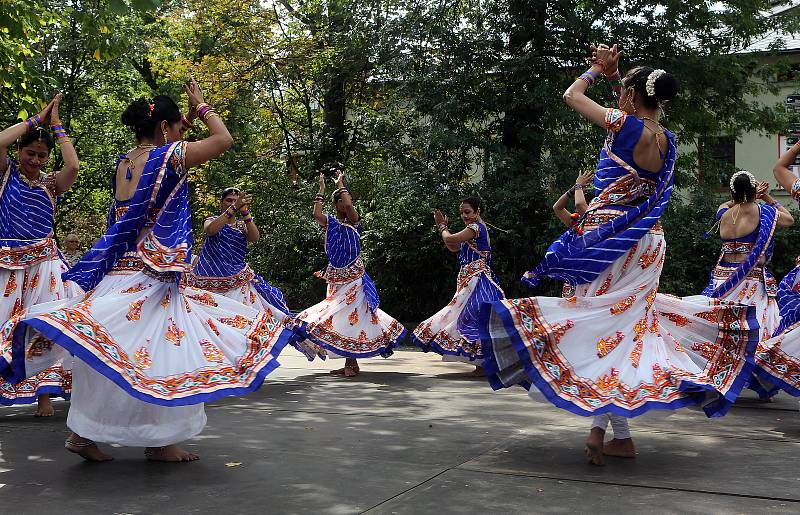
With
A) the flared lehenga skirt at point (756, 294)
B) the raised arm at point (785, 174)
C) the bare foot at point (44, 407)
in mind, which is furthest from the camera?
the flared lehenga skirt at point (756, 294)

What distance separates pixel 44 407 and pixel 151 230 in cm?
245

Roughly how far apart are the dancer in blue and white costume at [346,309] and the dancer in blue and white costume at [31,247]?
3.14 meters

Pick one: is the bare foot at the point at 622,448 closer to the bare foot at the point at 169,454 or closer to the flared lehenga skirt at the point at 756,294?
the bare foot at the point at 169,454

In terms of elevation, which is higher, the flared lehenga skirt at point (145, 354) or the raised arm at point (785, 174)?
the raised arm at point (785, 174)

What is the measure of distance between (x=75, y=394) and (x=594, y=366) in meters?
2.71

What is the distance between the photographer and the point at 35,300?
20.3 feet

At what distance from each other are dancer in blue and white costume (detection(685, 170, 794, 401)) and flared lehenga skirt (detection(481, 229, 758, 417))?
9.27ft

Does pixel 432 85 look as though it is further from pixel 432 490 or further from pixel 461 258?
pixel 432 490

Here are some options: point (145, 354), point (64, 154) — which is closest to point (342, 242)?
point (64, 154)

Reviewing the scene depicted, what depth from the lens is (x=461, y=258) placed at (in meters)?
9.57

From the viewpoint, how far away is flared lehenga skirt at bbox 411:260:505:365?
9.27 metres

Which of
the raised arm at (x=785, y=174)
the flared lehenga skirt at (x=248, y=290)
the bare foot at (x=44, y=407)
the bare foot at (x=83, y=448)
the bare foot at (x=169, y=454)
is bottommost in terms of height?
the bare foot at (x=44, y=407)

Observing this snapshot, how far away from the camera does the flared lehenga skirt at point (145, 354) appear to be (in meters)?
4.09

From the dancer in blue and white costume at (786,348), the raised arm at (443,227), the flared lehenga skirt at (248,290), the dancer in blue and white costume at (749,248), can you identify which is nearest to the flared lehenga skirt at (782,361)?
the dancer in blue and white costume at (786,348)
